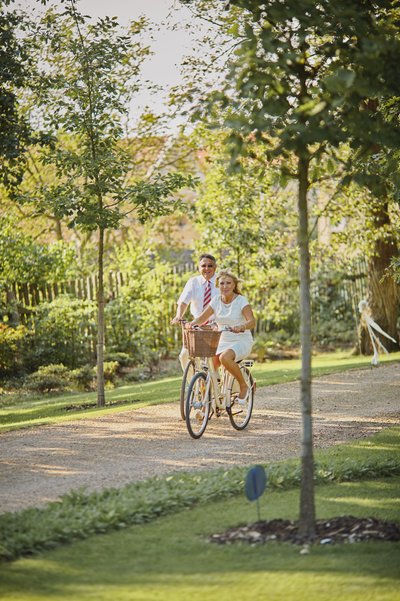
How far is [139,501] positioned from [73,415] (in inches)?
238

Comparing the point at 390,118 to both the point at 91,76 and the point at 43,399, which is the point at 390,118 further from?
the point at 43,399

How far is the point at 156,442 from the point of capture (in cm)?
1019

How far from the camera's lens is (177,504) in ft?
22.8

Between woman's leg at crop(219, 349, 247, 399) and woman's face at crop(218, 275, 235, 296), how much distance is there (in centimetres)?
69

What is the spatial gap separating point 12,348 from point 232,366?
27.6 ft

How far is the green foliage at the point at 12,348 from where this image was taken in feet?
58.8

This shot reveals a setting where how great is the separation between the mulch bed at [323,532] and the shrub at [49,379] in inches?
464

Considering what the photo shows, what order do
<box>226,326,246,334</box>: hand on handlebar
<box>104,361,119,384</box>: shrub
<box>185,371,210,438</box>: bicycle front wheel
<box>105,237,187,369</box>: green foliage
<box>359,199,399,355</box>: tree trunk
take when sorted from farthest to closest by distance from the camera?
<box>359,199,399,355</box>: tree trunk, <box>105,237,187,369</box>: green foliage, <box>104,361,119,384</box>: shrub, <box>226,326,246,334</box>: hand on handlebar, <box>185,371,210,438</box>: bicycle front wheel

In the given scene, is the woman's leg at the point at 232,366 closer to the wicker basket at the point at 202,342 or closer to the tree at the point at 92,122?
the wicker basket at the point at 202,342

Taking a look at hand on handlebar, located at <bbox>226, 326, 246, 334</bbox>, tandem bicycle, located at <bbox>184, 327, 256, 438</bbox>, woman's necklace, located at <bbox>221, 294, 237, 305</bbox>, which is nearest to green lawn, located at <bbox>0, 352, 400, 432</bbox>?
tandem bicycle, located at <bbox>184, 327, 256, 438</bbox>

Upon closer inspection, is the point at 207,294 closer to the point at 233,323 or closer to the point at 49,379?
the point at 233,323

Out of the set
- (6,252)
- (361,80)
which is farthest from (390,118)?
(6,252)

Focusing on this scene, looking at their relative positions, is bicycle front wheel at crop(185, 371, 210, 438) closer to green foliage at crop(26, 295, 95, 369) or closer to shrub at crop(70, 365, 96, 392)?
shrub at crop(70, 365, 96, 392)

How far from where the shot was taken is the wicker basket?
10461mm
